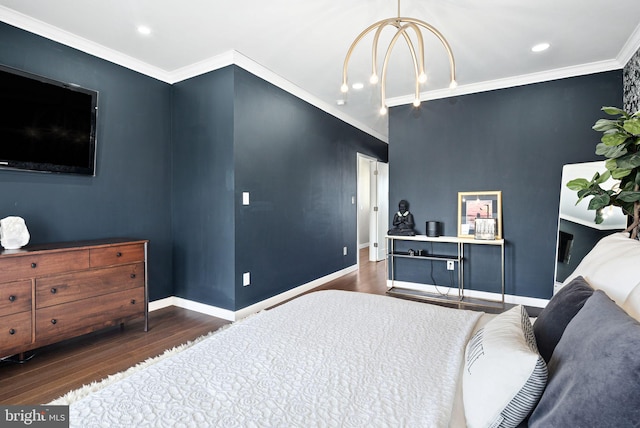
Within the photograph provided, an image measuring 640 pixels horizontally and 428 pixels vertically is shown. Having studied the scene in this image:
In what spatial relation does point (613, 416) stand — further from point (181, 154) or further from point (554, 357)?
point (181, 154)

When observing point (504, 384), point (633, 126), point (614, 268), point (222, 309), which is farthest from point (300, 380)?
point (222, 309)

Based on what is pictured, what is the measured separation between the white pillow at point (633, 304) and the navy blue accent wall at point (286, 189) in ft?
9.11

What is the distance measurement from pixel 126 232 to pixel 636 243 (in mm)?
3736

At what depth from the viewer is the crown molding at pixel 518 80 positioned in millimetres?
3211

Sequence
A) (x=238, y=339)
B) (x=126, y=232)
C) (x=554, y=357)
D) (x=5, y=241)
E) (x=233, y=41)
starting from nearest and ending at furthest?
1. (x=554, y=357)
2. (x=238, y=339)
3. (x=5, y=241)
4. (x=233, y=41)
5. (x=126, y=232)

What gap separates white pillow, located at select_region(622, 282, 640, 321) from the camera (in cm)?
85

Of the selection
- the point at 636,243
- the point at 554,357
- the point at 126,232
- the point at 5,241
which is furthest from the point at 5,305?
the point at 636,243

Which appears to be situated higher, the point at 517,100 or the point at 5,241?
the point at 517,100

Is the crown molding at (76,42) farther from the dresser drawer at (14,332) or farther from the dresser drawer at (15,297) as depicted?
the dresser drawer at (14,332)

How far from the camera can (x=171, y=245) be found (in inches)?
139

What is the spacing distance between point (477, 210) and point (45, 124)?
4.35 m

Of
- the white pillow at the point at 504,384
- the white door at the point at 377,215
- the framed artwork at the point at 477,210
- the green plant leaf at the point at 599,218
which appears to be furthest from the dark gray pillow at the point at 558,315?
the white door at the point at 377,215

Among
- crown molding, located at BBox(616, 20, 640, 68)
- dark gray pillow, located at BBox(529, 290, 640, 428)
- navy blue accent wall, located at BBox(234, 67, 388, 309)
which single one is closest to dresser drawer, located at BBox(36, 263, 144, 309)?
navy blue accent wall, located at BBox(234, 67, 388, 309)

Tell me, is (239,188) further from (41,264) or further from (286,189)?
(41,264)
